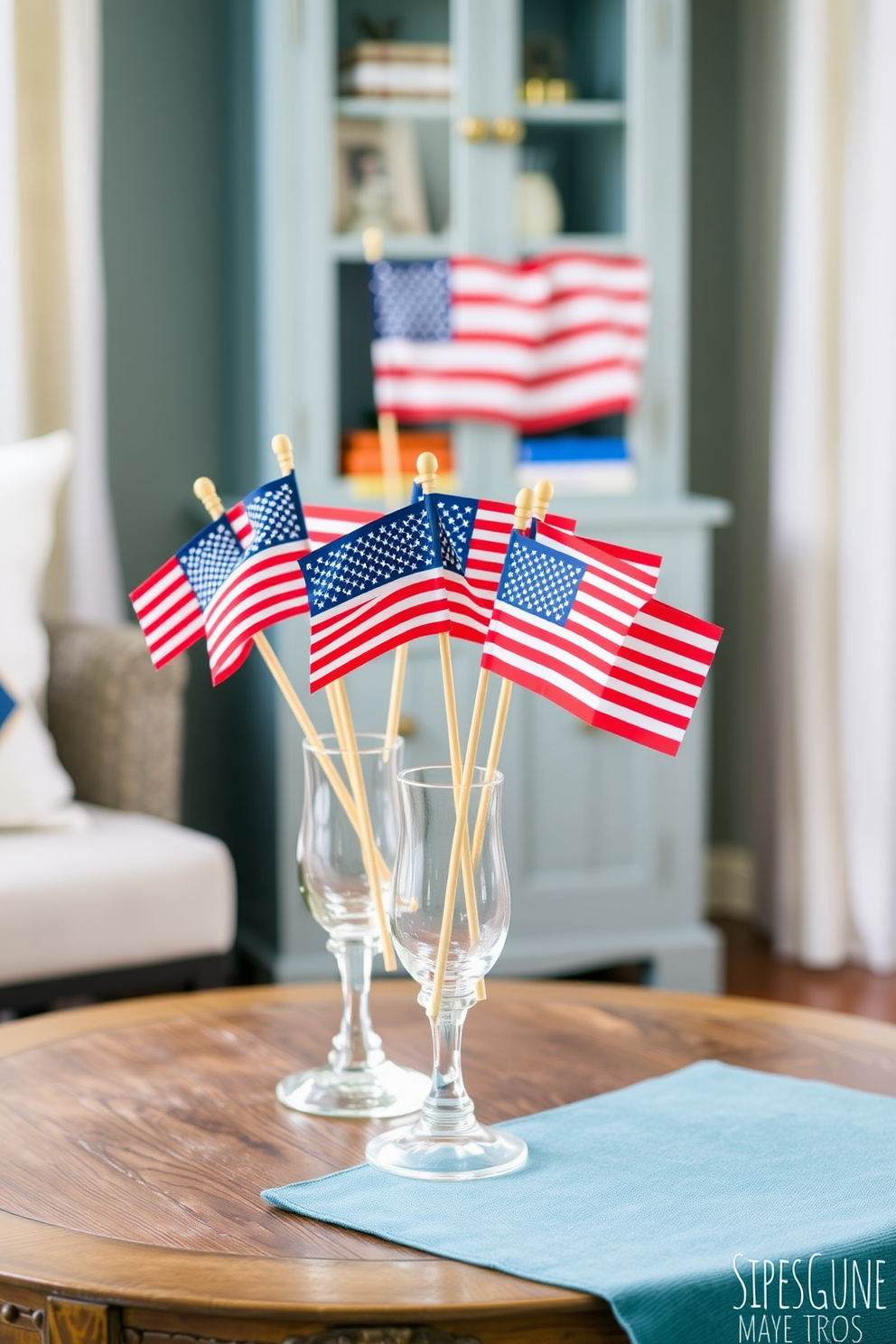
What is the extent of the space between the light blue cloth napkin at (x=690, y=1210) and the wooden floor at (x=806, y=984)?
2.06 meters

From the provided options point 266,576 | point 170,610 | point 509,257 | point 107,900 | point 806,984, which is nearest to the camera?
point 266,576

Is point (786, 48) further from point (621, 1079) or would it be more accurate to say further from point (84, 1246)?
point (84, 1246)

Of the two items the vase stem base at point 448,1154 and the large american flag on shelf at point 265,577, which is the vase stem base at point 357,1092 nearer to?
the vase stem base at point 448,1154

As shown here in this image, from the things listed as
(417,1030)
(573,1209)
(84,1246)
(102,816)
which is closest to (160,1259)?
(84,1246)

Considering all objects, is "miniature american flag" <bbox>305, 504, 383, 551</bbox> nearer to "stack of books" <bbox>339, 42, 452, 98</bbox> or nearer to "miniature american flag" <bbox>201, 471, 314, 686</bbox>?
"miniature american flag" <bbox>201, 471, 314, 686</bbox>

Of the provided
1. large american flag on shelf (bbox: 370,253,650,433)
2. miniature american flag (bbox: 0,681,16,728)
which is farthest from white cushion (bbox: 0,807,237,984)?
large american flag on shelf (bbox: 370,253,650,433)

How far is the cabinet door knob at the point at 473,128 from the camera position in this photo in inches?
123

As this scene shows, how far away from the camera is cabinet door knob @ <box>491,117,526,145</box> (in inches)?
123

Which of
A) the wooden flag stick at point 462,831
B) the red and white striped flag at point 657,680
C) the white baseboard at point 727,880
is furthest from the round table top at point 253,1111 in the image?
the white baseboard at point 727,880

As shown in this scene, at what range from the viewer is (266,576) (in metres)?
1.31

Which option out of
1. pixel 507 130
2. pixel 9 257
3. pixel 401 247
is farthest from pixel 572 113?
pixel 9 257

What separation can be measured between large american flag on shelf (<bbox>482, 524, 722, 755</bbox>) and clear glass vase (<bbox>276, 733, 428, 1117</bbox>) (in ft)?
0.63

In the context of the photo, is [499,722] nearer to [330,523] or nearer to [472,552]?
[472,552]

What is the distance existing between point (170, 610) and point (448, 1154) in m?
0.51
